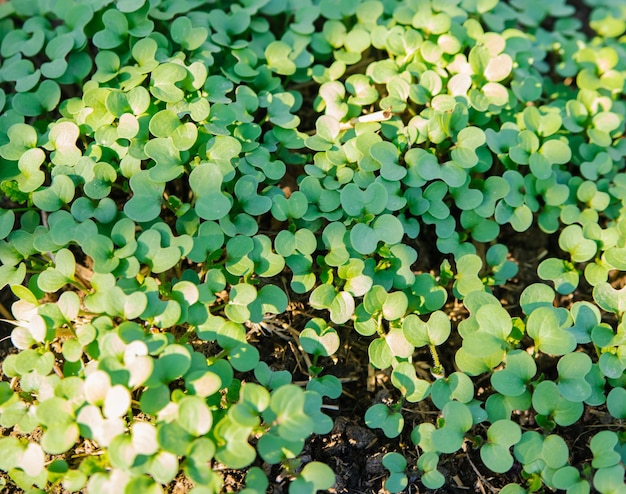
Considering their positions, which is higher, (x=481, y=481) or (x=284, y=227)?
(x=284, y=227)

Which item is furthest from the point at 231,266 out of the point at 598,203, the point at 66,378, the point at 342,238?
the point at 598,203

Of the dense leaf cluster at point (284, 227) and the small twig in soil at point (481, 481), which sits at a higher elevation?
the dense leaf cluster at point (284, 227)

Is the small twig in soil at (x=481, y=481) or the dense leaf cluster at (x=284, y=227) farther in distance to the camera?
the small twig in soil at (x=481, y=481)

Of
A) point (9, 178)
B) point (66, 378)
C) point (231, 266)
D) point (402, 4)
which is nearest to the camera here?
point (66, 378)

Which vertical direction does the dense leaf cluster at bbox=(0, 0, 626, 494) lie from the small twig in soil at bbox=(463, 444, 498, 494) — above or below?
above

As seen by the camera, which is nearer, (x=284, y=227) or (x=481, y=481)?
(x=481, y=481)

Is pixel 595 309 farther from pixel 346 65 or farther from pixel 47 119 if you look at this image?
pixel 47 119

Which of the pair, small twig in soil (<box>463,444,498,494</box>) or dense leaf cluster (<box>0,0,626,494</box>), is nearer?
dense leaf cluster (<box>0,0,626,494</box>)

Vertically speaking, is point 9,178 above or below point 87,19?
below
